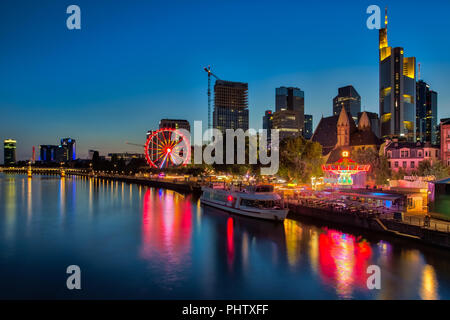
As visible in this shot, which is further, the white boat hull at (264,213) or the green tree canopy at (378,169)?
the green tree canopy at (378,169)

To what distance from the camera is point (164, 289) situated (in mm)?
26062

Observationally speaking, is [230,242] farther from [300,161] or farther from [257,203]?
[300,161]

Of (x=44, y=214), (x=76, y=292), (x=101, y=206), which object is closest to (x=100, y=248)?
(x=76, y=292)

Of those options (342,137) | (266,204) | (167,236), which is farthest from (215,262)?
(342,137)

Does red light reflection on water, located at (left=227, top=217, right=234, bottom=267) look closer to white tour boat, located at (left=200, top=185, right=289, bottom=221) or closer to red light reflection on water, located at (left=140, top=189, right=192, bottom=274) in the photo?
white tour boat, located at (left=200, top=185, right=289, bottom=221)

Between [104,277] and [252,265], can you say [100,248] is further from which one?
[252,265]

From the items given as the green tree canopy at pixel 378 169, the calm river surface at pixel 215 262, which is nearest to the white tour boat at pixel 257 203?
the calm river surface at pixel 215 262

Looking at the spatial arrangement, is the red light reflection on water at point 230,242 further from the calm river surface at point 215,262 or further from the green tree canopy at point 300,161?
the green tree canopy at point 300,161

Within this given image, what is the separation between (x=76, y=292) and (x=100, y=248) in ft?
43.7

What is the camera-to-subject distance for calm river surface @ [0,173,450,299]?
25422 mm

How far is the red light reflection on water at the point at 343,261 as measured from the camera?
26.2m

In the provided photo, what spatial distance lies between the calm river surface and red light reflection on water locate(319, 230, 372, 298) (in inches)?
3.2

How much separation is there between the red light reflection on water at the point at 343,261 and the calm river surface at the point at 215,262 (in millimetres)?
82

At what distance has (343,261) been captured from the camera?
31.2m
